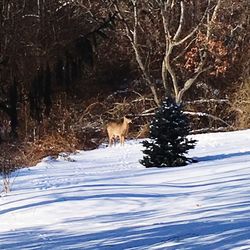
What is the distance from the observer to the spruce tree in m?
16.3

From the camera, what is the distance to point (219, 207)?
943cm

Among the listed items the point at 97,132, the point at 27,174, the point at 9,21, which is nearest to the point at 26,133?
the point at 97,132

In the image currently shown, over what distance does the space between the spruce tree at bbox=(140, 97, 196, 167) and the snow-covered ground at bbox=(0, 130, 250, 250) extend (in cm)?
45

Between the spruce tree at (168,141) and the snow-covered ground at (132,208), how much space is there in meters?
0.45

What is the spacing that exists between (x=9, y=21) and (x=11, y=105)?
1.26 meters

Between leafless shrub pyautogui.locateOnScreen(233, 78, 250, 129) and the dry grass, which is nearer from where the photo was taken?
the dry grass

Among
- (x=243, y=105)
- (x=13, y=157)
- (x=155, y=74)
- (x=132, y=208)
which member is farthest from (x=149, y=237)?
(x=155, y=74)

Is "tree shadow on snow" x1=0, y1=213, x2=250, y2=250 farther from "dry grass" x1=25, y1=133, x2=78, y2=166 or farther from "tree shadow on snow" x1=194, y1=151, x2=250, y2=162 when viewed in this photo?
"dry grass" x1=25, y1=133, x2=78, y2=166

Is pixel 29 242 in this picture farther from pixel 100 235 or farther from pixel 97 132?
pixel 97 132

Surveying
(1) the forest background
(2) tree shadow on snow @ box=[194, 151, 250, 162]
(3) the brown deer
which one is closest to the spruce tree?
(2) tree shadow on snow @ box=[194, 151, 250, 162]

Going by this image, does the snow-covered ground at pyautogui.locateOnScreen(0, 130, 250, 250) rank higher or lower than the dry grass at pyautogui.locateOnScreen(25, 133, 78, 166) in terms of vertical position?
lower

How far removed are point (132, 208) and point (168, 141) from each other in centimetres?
641

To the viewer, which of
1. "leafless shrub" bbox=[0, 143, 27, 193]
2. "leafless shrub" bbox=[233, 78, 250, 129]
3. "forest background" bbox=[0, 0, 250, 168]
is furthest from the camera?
"leafless shrub" bbox=[233, 78, 250, 129]

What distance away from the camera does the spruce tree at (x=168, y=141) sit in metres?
16.3
